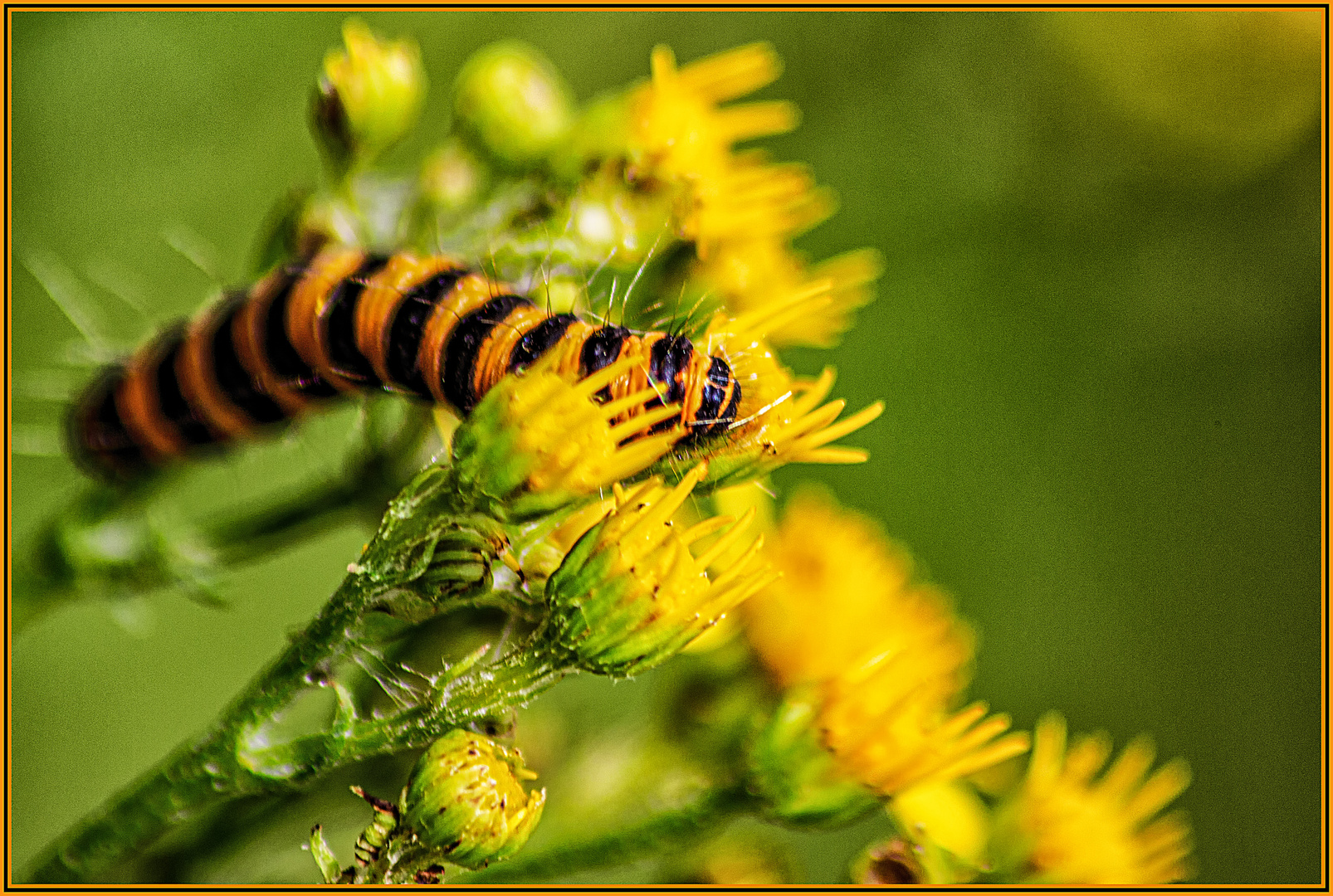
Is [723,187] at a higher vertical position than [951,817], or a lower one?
higher

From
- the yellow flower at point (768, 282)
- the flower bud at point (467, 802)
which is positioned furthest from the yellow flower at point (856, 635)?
the flower bud at point (467, 802)

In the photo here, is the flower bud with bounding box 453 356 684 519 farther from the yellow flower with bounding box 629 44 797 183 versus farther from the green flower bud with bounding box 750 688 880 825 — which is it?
the yellow flower with bounding box 629 44 797 183

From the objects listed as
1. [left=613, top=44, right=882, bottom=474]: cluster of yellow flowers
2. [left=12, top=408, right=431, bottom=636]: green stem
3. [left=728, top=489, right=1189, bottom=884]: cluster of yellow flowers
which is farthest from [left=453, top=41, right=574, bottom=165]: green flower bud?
[left=728, top=489, right=1189, bottom=884]: cluster of yellow flowers

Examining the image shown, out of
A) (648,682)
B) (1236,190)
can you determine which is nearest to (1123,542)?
(1236,190)

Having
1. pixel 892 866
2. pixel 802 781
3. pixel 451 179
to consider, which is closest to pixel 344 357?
pixel 451 179

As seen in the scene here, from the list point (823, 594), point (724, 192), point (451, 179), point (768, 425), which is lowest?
point (823, 594)

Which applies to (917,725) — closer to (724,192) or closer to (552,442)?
(552,442)

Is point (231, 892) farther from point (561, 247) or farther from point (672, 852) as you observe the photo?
point (561, 247)
